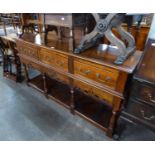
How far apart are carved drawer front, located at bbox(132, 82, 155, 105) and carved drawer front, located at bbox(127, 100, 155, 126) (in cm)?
5

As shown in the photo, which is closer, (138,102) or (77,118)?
(138,102)

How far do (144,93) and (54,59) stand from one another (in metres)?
0.94

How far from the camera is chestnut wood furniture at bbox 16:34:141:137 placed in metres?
1.12

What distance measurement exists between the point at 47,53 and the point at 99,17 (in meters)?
0.71

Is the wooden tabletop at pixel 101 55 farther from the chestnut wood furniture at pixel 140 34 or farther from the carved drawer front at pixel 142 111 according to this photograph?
the chestnut wood furniture at pixel 140 34

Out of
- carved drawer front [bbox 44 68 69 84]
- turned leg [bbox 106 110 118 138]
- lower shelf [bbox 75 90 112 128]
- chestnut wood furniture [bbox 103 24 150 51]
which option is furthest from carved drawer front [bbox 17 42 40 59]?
chestnut wood furniture [bbox 103 24 150 51]

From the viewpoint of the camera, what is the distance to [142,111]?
1.09 metres

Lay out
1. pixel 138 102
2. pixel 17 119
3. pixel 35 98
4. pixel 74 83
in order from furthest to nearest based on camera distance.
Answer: pixel 35 98 < pixel 17 119 < pixel 74 83 < pixel 138 102

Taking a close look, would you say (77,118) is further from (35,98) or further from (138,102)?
(138,102)
